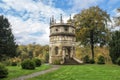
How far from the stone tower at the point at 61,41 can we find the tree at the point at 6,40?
22.3 metres

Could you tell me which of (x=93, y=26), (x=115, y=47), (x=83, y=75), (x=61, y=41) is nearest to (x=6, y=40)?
(x=83, y=75)

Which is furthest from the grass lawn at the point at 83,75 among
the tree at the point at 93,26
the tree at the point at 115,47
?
the tree at the point at 93,26

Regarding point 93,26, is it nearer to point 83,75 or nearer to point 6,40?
point 6,40

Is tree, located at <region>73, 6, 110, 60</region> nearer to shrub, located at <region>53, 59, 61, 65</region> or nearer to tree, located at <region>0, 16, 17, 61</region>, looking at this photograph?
shrub, located at <region>53, 59, 61, 65</region>

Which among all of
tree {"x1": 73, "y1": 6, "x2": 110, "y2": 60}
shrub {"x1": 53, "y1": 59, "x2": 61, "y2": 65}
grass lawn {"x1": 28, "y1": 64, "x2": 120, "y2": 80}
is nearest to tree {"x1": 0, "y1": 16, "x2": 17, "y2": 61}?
grass lawn {"x1": 28, "y1": 64, "x2": 120, "y2": 80}

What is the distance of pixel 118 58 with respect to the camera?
37531 millimetres

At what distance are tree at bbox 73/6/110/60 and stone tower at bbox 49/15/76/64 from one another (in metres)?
2.52

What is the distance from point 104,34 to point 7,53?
29.9m

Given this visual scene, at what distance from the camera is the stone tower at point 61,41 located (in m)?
49.8

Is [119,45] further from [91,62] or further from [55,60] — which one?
[55,60]

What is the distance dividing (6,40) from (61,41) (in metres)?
23.9

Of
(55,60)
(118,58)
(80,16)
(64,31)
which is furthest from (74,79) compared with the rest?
(80,16)

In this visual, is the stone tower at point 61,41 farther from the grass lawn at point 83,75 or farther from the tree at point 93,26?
the grass lawn at point 83,75

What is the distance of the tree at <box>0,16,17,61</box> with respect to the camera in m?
26.8
